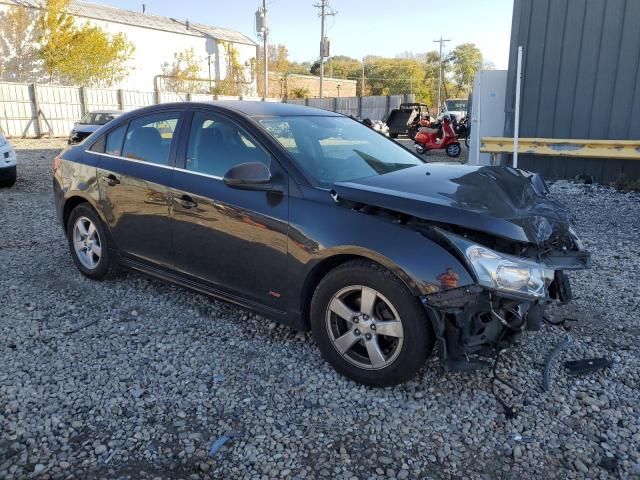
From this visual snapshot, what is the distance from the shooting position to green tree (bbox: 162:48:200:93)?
4484 centimetres

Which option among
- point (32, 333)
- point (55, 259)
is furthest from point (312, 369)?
point (55, 259)

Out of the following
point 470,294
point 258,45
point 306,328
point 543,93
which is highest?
point 258,45

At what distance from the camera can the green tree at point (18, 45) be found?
111 ft

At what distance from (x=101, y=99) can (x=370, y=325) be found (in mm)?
27012

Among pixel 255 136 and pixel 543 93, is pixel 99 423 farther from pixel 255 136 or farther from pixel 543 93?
pixel 543 93

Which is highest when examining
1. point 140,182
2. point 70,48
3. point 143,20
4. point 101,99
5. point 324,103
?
point 143,20

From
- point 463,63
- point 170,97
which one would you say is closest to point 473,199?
point 170,97

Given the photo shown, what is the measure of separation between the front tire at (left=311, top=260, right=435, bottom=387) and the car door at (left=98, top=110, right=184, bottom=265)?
154 cm

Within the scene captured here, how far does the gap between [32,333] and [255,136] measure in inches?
85.9

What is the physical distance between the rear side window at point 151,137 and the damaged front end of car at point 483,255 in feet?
5.40

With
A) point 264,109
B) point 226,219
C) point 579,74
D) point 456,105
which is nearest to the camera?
point 226,219

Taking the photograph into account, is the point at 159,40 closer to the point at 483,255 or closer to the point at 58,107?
the point at 58,107

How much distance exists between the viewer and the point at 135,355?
11.3 ft

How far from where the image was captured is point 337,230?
9.84ft
